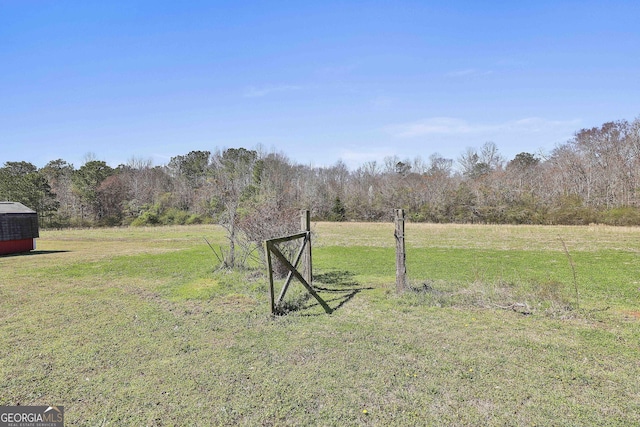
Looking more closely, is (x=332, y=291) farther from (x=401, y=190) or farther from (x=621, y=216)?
(x=401, y=190)

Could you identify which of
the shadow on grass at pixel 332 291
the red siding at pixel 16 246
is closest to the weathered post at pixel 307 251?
the shadow on grass at pixel 332 291

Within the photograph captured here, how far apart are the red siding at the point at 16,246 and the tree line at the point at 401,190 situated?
591 inches

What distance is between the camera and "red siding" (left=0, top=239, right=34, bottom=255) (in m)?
17.9

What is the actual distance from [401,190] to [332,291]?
4452cm

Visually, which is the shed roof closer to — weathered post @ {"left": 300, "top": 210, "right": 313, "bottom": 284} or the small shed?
the small shed

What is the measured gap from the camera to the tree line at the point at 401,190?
129 ft

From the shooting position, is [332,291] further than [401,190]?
No

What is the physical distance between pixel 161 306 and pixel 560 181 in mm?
51727

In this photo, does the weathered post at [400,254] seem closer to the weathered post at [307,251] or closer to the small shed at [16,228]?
the weathered post at [307,251]

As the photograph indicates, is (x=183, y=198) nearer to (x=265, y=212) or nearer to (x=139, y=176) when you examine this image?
(x=139, y=176)

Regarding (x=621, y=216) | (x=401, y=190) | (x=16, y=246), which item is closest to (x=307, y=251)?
(x=16, y=246)

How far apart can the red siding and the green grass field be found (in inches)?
427

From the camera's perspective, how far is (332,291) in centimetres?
902

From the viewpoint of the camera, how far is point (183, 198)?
54.8 meters
